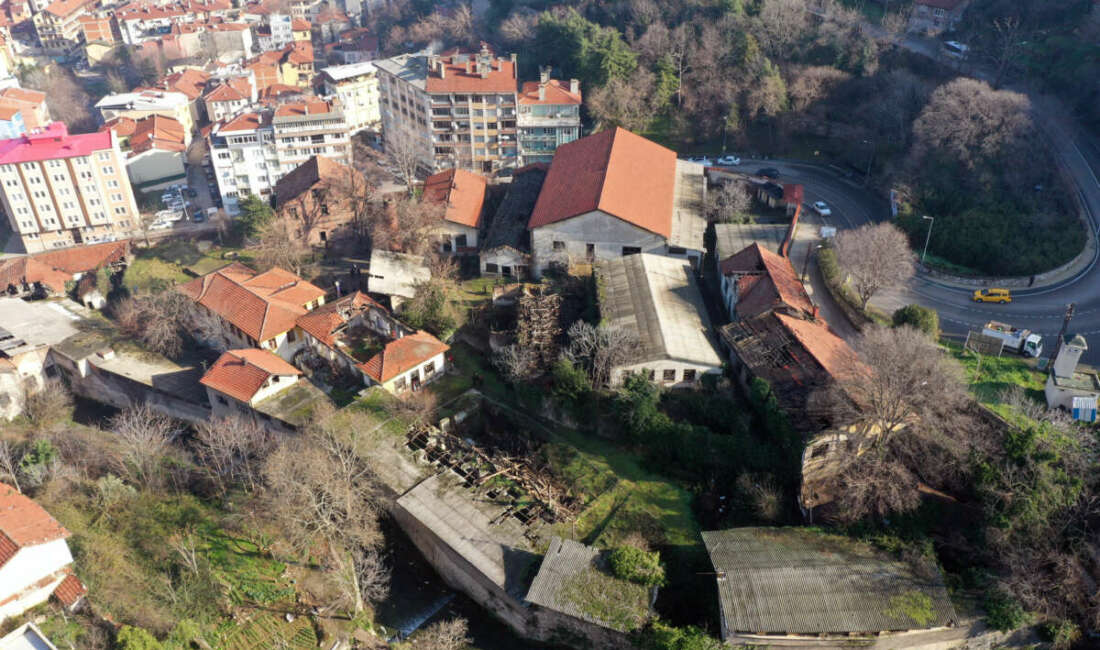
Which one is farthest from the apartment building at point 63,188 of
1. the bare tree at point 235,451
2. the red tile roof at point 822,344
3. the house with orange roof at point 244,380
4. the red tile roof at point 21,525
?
the red tile roof at point 822,344

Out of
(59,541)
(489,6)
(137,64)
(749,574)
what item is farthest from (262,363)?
(137,64)

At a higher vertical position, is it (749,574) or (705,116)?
(705,116)

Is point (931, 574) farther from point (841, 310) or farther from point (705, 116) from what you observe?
point (705, 116)

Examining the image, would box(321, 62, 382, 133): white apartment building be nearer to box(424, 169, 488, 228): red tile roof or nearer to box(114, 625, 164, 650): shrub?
box(424, 169, 488, 228): red tile roof

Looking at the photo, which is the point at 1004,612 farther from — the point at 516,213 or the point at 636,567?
the point at 516,213

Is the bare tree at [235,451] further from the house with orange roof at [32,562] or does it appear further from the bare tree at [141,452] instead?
the house with orange roof at [32,562]

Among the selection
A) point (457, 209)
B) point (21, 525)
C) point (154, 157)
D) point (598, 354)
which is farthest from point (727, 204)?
point (154, 157)
